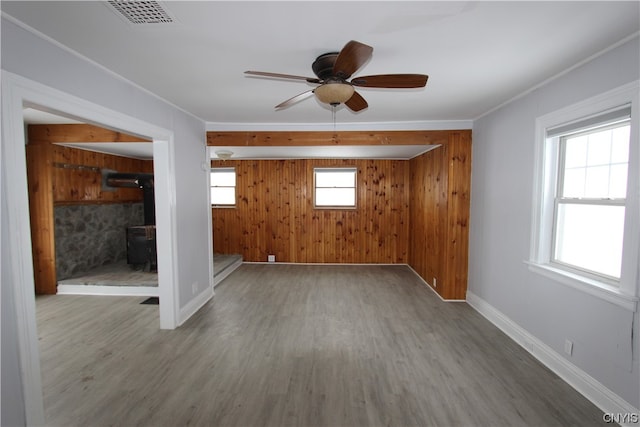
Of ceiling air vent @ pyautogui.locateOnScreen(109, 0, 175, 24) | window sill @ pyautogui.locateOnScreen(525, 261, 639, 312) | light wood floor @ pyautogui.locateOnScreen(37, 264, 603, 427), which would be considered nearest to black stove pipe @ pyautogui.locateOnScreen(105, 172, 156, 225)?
light wood floor @ pyautogui.locateOnScreen(37, 264, 603, 427)

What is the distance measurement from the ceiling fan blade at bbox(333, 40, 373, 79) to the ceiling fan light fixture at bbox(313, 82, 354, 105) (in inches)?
2.6

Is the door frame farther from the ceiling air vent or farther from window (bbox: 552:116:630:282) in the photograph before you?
window (bbox: 552:116:630:282)

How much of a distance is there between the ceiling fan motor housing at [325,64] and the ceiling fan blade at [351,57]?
0.17 metres

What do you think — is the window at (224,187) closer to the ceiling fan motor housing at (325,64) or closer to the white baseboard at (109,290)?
the white baseboard at (109,290)

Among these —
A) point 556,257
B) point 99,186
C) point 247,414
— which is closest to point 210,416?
point 247,414

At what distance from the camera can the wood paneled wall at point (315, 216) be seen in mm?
5914

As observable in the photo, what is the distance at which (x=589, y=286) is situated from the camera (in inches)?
77.8

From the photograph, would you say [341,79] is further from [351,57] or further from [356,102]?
[356,102]

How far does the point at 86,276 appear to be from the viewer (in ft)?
14.4

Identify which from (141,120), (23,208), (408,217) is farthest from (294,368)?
(408,217)

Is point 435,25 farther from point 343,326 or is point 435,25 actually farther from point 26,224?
point 343,326

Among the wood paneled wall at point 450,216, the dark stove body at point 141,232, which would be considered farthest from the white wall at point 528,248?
the dark stove body at point 141,232

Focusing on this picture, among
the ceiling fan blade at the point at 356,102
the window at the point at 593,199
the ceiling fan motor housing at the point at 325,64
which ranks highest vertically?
the ceiling fan motor housing at the point at 325,64

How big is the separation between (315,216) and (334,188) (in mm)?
758
